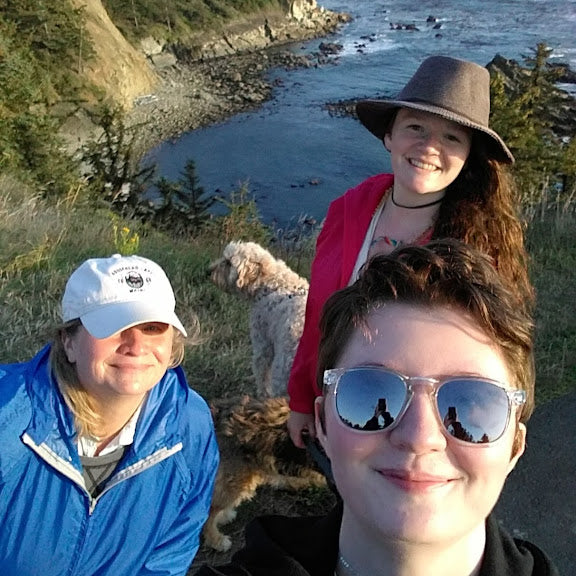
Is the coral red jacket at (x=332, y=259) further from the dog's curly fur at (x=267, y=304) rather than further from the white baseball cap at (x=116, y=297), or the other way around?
the dog's curly fur at (x=267, y=304)

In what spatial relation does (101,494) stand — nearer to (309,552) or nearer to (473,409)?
(309,552)

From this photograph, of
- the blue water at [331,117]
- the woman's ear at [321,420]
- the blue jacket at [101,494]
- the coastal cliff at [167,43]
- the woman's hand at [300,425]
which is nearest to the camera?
the woman's ear at [321,420]

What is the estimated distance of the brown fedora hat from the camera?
2314 mm

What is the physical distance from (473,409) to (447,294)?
10.3 inches

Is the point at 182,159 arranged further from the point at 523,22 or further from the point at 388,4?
the point at 388,4

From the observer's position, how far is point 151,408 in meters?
2.55

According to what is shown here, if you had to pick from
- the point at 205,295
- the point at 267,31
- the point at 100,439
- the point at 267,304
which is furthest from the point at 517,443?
the point at 267,31

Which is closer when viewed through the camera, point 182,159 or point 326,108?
point 182,159

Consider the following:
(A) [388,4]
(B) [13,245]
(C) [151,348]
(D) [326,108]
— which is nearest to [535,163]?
(B) [13,245]

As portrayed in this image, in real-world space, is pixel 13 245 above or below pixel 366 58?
above

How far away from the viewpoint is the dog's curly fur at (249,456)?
11.4 ft

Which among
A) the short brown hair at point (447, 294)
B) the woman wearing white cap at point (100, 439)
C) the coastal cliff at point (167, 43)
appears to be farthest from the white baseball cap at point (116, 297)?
the coastal cliff at point (167, 43)

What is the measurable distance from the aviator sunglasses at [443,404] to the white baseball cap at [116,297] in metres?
1.27

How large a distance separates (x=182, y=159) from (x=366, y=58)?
2125cm
